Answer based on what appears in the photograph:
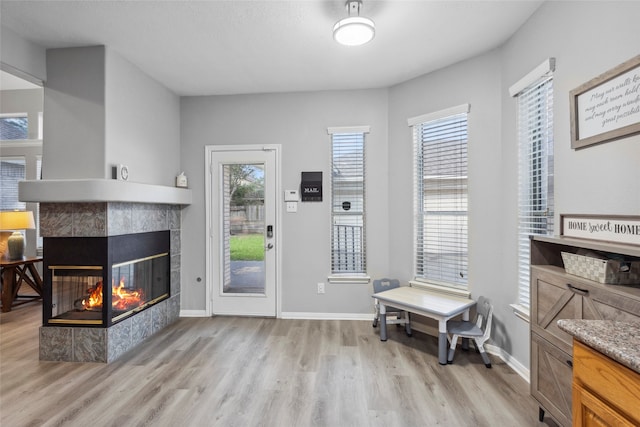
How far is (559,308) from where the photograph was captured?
171 cm

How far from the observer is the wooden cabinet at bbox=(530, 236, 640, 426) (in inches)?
54.4

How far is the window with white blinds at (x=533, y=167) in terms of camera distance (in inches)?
89.1

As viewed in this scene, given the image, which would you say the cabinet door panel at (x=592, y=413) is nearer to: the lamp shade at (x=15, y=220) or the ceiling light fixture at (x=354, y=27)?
the ceiling light fixture at (x=354, y=27)

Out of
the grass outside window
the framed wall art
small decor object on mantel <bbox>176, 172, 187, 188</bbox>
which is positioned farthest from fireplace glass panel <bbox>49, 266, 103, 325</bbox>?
the framed wall art

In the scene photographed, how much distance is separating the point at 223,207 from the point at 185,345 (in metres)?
1.63

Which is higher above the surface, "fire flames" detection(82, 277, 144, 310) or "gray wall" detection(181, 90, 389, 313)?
"gray wall" detection(181, 90, 389, 313)

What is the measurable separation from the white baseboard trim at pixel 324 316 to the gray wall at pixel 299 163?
4cm

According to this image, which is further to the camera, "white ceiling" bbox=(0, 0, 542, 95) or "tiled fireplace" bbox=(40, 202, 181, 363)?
"tiled fireplace" bbox=(40, 202, 181, 363)

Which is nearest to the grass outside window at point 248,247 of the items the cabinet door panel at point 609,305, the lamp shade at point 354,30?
the lamp shade at point 354,30

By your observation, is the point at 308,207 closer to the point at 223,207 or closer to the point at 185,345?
the point at 223,207

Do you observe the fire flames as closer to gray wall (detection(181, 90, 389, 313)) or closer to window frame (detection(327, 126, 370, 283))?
gray wall (detection(181, 90, 389, 313))

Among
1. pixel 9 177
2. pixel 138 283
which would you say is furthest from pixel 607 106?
pixel 9 177

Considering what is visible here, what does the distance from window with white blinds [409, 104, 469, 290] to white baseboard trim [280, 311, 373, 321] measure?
0.84 metres

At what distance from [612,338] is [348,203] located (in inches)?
114
